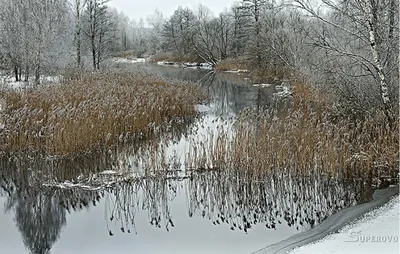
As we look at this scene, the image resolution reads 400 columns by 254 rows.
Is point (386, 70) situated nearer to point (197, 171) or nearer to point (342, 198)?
point (342, 198)

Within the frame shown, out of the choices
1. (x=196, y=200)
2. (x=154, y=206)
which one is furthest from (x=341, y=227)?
(x=154, y=206)

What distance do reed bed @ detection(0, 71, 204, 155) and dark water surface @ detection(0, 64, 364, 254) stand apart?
0.50 meters

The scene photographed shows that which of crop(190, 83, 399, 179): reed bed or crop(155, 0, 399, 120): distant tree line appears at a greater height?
crop(155, 0, 399, 120): distant tree line

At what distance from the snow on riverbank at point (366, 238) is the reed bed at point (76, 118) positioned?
3506mm

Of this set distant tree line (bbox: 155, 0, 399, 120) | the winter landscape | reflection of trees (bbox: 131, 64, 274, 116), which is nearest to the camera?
the winter landscape

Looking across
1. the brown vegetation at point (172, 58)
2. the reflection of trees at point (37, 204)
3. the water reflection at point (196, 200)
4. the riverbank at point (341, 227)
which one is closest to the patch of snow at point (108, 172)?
the water reflection at point (196, 200)

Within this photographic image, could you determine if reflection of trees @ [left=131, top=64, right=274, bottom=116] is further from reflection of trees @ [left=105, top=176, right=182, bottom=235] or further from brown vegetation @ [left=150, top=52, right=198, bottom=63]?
brown vegetation @ [left=150, top=52, right=198, bottom=63]

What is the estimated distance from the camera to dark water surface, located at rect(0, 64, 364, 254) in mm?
4867

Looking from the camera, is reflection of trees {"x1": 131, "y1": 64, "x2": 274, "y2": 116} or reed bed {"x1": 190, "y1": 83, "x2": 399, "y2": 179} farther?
reflection of trees {"x1": 131, "y1": 64, "x2": 274, "y2": 116}

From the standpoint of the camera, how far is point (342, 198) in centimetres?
575

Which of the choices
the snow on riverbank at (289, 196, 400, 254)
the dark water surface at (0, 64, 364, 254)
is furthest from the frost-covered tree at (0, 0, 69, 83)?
the snow on riverbank at (289, 196, 400, 254)

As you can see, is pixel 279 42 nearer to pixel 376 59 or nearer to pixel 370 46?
pixel 370 46

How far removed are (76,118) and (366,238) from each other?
5501 millimetres

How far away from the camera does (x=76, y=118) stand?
7.92m
